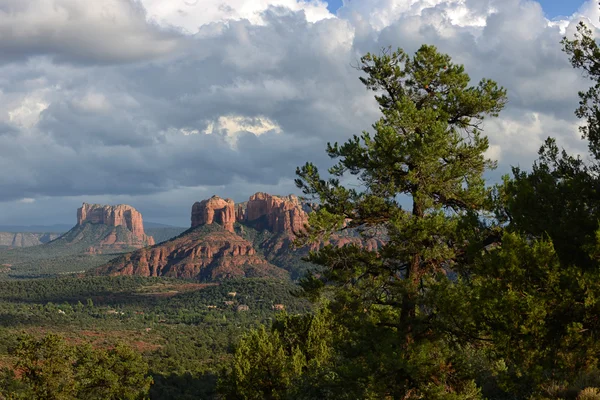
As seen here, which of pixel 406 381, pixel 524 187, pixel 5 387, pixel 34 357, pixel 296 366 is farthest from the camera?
pixel 5 387

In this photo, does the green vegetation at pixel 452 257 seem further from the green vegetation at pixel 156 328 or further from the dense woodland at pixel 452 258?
the green vegetation at pixel 156 328

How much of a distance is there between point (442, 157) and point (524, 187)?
11.3 ft

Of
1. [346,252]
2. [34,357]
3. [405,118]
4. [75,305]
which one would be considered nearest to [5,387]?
[34,357]

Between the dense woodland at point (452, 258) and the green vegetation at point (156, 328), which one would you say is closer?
the dense woodland at point (452, 258)

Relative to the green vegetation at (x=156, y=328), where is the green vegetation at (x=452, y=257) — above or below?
above

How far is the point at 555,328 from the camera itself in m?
13.5

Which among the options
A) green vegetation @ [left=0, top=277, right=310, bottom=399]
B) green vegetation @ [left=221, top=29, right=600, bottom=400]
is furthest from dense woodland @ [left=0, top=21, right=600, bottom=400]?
green vegetation @ [left=0, top=277, right=310, bottom=399]

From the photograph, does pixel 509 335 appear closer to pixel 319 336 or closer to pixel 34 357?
pixel 319 336

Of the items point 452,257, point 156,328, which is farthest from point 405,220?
point 156,328

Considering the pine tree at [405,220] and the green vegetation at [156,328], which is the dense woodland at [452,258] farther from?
the green vegetation at [156,328]

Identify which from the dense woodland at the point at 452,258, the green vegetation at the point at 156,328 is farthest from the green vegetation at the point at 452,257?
the green vegetation at the point at 156,328

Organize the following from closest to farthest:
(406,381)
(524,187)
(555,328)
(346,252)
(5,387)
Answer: (555,328) < (524,187) < (406,381) < (346,252) < (5,387)

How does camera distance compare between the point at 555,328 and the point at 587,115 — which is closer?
the point at 555,328

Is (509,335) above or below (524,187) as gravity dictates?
below
